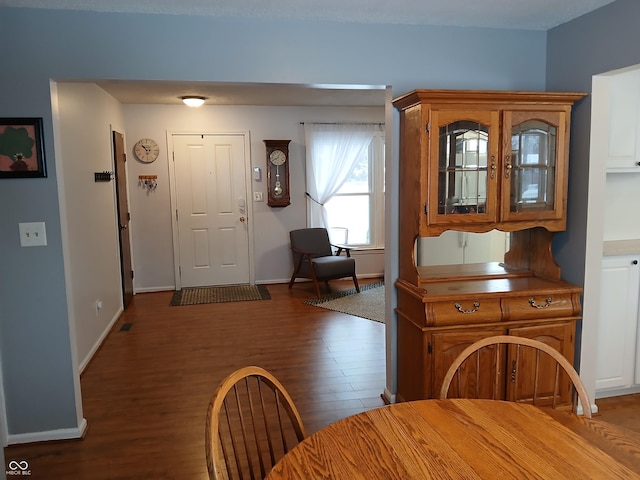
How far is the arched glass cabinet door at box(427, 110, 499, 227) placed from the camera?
2.58 metres

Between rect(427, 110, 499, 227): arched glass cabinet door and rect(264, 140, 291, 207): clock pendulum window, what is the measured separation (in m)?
3.82

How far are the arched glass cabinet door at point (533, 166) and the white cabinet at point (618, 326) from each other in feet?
1.96

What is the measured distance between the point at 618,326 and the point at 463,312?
3.91ft

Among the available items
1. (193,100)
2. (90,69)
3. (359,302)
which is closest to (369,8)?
(90,69)

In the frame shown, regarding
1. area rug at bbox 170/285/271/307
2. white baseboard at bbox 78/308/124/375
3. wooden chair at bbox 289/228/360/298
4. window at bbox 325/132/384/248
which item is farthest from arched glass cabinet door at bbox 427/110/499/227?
window at bbox 325/132/384/248

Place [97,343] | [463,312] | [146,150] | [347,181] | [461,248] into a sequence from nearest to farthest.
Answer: [463,312]
[461,248]
[97,343]
[146,150]
[347,181]

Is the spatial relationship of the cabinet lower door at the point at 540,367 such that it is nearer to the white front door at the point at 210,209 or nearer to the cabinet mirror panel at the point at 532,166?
the cabinet mirror panel at the point at 532,166

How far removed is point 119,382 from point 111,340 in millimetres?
1003

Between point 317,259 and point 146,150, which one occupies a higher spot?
point 146,150

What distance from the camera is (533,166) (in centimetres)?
273

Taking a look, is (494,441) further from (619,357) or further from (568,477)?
(619,357)

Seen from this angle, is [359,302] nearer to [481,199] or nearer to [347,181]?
[347,181]

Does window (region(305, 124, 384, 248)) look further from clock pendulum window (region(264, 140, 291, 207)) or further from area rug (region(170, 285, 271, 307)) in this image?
area rug (region(170, 285, 271, 307))

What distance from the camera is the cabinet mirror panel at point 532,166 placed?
268 centimetres
